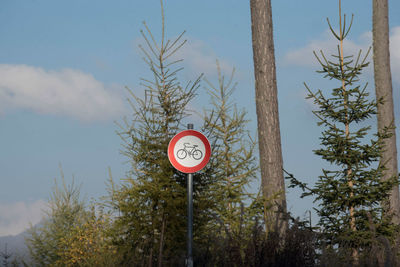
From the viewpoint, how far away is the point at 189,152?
364 inches

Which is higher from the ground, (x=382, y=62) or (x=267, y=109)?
(x=382, y=62)

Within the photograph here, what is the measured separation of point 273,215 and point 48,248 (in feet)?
24.7

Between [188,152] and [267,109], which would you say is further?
[267,109]

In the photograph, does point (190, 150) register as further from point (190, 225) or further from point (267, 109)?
point (267, 109)

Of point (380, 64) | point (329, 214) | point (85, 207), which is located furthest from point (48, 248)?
point (380, 64)

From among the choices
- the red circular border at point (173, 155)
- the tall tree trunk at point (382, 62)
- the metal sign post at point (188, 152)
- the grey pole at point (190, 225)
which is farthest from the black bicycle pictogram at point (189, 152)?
the tall tree trunk at point (382, 62)

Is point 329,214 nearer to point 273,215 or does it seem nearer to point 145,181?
point 273,215

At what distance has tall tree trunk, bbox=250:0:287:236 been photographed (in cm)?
1133

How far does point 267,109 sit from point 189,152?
10.5ft

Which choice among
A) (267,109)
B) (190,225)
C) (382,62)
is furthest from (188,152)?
(382,62)

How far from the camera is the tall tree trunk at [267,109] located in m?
11.3

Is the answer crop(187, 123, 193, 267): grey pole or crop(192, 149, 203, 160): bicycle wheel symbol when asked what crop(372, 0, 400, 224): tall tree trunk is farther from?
crop(187, 123, 193, 267): grey pole

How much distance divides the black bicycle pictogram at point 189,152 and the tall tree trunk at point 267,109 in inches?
105

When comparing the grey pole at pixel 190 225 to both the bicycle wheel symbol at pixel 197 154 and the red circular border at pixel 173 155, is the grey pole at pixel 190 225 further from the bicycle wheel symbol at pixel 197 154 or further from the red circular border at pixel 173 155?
the bicycle wheel symbol at pixel 197 154
